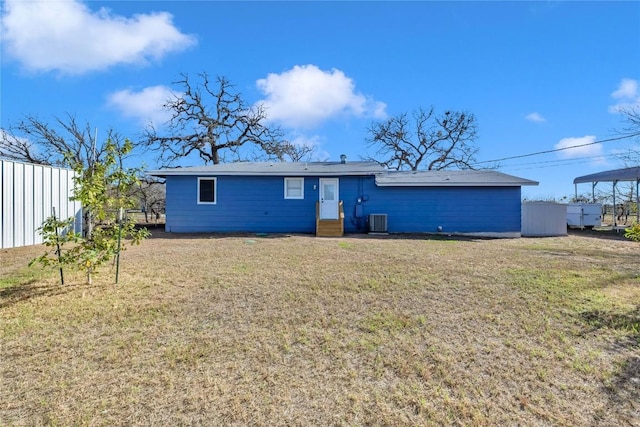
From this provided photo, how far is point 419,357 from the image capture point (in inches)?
113

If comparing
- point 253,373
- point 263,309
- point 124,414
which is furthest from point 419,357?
point 124,414

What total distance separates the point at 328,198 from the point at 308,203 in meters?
0.79

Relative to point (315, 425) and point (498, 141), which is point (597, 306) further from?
point (498, 141)

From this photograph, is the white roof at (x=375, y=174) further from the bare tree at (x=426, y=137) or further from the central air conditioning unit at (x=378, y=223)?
the bare tree at (x=426, y=137)

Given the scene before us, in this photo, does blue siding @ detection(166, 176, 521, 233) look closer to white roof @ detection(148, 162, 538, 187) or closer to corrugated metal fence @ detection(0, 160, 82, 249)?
white roof @ detection(148, 162, 538, 187)

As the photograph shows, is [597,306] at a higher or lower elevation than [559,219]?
lower

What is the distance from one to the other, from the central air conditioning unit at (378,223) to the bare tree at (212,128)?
1364 centimetres

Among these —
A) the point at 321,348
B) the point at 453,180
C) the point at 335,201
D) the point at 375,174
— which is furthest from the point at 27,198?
the point at 453,180

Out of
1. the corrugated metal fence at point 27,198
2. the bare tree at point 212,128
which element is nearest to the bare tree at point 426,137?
the bare tree at point 212,128

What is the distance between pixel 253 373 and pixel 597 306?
420 cm

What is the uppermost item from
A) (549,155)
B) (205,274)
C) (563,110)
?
(563,110)

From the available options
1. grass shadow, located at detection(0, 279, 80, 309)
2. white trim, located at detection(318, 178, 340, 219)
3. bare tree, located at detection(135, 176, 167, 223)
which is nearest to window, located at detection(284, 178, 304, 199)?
white trim, located at detection(318, 178, 340, 219)

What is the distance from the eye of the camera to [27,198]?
8.96 meters

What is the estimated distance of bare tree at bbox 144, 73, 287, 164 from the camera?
72.8 feet
